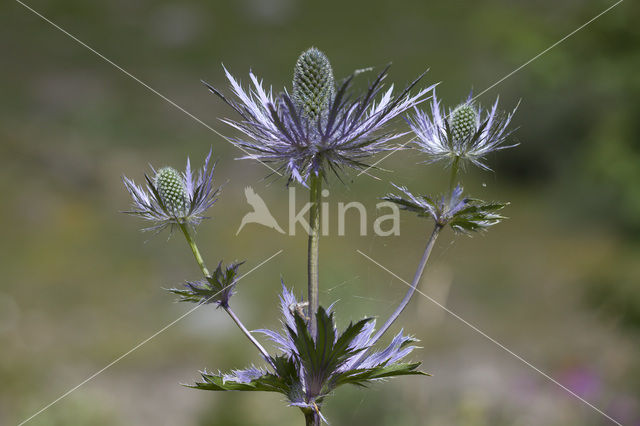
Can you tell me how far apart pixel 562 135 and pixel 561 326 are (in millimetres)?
4228

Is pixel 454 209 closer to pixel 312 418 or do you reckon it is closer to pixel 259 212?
pixel 312 418

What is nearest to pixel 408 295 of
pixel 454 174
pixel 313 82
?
pixel 454 174

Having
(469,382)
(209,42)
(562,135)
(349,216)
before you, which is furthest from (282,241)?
(209,42)

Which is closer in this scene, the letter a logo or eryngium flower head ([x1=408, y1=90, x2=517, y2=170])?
eryngium flower head ([x1=408, y1=90, x2=517, y2=170])

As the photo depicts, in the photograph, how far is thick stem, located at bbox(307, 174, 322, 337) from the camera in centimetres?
86

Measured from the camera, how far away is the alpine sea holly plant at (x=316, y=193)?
0.86 metres

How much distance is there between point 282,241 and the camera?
770 cm

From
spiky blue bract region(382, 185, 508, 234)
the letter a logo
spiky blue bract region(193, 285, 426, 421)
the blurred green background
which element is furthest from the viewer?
the blurred green background

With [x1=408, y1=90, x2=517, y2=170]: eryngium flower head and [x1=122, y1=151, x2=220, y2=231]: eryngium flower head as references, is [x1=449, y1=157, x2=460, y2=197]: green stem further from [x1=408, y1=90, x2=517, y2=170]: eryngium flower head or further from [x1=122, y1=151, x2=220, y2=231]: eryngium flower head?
[x1=122, y1=151, x2=220, y2=231]: eryngium flower head

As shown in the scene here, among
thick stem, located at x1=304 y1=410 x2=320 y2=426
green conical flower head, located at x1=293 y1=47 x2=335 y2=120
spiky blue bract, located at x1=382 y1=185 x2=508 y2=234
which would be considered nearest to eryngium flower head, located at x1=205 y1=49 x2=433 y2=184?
green conical flower head, located at x1=293 y1=47 x2=335 y2=120

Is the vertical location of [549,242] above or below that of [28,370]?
above

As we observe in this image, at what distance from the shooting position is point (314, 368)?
2.86 feet

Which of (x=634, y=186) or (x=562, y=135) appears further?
(x=562, y=135)

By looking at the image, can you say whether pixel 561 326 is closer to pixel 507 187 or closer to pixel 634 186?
pixel 634 186
